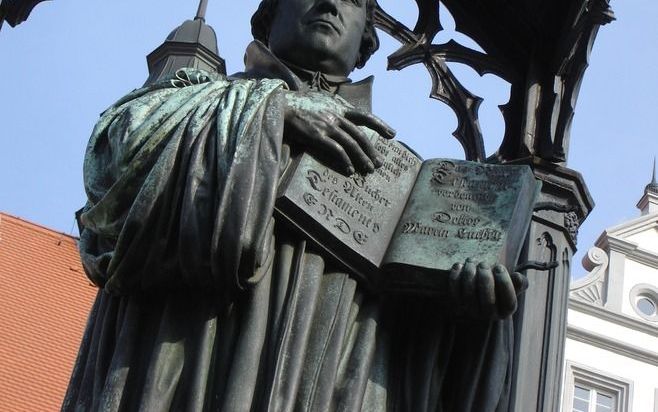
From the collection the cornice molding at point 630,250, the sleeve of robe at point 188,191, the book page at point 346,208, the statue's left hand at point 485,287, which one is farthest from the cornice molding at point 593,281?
the sleeve of robe at point 188,191

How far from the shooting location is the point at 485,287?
4395mm

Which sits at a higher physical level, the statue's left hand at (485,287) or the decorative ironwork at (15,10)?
the decorative ironwork at (15,10)

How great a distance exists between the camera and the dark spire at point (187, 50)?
59.2ft

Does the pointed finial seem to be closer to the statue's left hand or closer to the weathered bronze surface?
the weathered bronze surface

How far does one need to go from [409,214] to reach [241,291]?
684mm

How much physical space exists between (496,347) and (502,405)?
0.21 metres

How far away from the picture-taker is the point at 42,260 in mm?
21000

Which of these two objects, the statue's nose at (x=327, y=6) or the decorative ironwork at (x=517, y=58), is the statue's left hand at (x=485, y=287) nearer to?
the statue's nose at (x=327, y=6)

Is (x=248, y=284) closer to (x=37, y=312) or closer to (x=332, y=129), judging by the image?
(x=332, y=129)

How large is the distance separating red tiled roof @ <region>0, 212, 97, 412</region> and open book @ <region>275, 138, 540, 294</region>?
12.8 meters

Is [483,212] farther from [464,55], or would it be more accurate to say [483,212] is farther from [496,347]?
[464,55]

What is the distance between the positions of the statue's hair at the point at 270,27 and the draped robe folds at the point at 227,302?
74 centimetres

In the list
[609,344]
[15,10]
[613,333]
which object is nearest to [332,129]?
[15,10]

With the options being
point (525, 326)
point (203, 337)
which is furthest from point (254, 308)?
point (525, 326)
